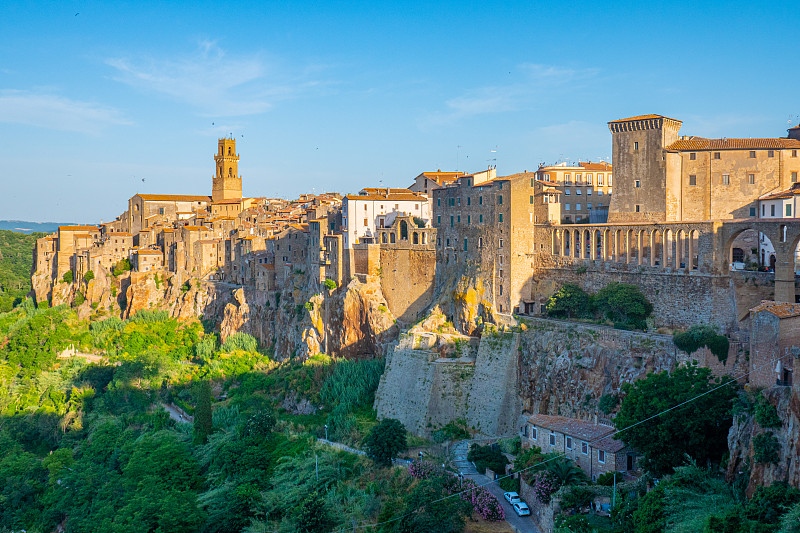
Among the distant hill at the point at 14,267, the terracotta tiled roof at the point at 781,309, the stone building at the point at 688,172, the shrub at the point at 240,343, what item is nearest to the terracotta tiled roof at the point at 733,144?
the stone building at the point at 688,172

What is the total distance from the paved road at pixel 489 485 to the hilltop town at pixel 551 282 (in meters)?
2.46

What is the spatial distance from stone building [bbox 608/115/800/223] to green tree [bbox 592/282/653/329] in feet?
20.8

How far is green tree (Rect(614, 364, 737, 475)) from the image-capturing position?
28.1 m

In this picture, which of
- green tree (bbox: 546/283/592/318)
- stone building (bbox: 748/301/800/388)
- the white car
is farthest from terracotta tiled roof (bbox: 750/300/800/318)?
green tree (bbox: 546/283/592/318)

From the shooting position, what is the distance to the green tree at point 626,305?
37.8 metres

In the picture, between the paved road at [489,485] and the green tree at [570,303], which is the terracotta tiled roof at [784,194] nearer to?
the green tree at [570,303]

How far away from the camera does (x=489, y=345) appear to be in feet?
136

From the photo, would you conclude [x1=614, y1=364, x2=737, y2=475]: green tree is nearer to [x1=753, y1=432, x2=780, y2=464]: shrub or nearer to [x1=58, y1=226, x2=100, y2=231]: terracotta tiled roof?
[x1=753, y1=432, x2=780, y2=464]: shrub

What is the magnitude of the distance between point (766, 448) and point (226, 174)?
84.5m

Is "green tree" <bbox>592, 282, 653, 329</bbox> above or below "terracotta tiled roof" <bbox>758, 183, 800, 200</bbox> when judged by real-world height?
below

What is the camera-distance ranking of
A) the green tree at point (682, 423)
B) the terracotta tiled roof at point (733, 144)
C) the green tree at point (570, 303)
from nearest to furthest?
the green tree at point (682, 423) < the green tree at point (570, 303) < the terracotta tiled roof at point (733, 144)

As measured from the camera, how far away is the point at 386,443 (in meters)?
36.7

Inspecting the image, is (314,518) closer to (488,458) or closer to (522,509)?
(488,458)

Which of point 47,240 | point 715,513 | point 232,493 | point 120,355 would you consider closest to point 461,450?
point 232,493
